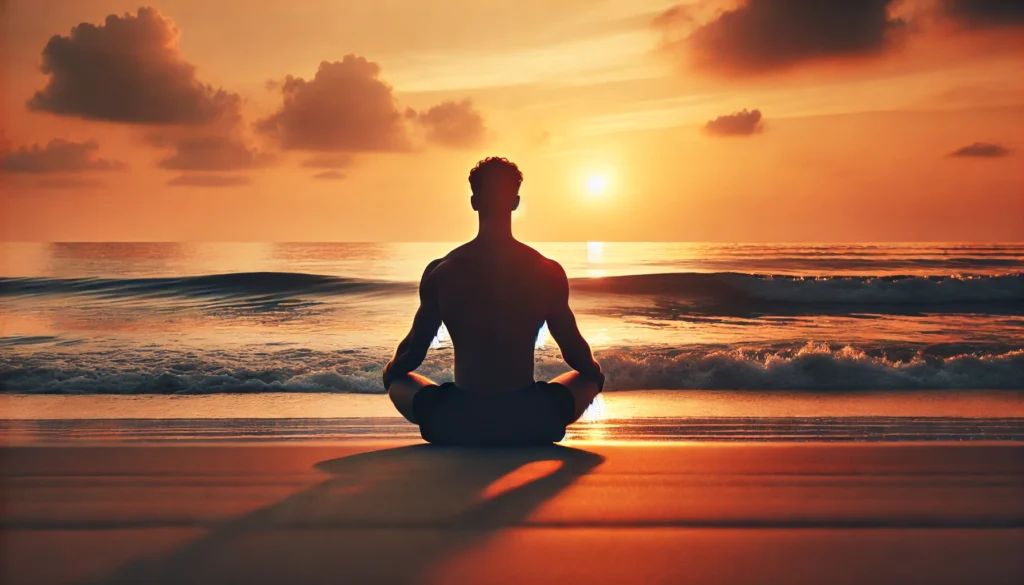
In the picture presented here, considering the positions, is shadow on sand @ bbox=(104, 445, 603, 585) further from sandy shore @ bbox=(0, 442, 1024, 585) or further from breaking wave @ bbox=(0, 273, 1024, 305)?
breaking wave @ bbox=(0, 273, 1024, 305)

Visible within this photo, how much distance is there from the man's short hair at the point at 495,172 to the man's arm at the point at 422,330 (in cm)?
46

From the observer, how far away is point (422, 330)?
3.93 meters

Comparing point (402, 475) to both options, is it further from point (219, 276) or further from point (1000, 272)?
point (1000, 272)

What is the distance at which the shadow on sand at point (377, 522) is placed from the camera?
2.40 metres

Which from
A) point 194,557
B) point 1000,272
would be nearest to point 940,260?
point 1000,272

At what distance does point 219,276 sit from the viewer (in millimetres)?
23594

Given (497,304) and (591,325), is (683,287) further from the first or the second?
(497,304)

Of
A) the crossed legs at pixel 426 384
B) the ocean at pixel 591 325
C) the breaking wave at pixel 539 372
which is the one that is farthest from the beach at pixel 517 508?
the breaking wave at pixel 539 372

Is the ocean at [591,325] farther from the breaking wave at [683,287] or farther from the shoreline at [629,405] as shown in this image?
the shoreline at [629,405]

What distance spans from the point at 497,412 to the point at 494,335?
42cm

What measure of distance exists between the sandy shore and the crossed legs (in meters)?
0.24

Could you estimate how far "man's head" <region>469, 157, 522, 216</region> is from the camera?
3904mm

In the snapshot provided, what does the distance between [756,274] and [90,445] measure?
22.3 meters

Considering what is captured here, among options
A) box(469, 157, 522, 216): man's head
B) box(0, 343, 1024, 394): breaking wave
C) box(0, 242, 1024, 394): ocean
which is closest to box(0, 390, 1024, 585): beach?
box(469, 157, 522, 216): man's head
